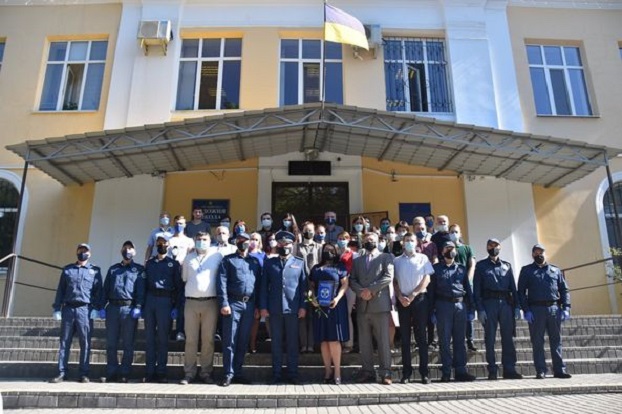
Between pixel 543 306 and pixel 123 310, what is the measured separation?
5741mm

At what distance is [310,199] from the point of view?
11.6 m

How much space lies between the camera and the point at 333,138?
33.7 ft

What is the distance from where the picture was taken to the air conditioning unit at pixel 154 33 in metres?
11.8

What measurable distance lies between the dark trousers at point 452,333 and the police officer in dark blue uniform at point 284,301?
1.83 m

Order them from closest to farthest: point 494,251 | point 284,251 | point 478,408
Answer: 1. point 478,408
2. point 284,251
3. point 494,251

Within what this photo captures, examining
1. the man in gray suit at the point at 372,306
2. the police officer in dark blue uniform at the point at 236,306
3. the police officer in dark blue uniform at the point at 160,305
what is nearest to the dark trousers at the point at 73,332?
the police officer in dark blue uniform at the point at 160,305

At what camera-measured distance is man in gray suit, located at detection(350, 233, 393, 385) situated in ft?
20.2

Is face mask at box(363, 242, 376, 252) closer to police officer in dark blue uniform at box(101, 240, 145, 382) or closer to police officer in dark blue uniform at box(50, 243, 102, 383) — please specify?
police officer in dark blue uniform at box(101, 240, 145, 382)

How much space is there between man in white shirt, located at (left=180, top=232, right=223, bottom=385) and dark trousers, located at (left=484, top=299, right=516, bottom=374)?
3.66 metres

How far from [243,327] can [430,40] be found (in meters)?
9.67

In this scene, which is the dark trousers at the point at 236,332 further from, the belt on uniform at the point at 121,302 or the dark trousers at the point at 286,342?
the belt on uniform at the point at 121,302

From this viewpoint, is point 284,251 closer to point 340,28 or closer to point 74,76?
point 340,28

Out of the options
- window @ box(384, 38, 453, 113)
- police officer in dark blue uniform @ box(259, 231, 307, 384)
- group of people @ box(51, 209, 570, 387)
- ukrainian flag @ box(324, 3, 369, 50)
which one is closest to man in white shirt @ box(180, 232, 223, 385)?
group of people @ box(51, 209, 570, 387)

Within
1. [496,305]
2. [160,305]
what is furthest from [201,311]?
[496,305]
